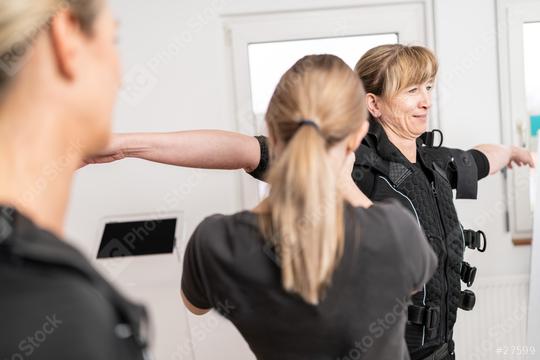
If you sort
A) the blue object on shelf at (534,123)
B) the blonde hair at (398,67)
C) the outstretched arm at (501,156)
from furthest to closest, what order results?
the blue object on shelf at (534,123) < the outstretched arm at (501,156) < the blonde hair at (398,67)

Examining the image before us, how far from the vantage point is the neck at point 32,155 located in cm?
67

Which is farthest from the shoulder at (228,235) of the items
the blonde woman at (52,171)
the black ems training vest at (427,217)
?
the black ems training vest at (427,217)

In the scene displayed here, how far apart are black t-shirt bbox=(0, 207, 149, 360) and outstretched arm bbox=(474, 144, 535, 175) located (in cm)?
181

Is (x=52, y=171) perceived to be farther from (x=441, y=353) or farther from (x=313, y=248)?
(x=441, y=353)

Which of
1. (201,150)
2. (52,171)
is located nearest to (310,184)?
(52,171)

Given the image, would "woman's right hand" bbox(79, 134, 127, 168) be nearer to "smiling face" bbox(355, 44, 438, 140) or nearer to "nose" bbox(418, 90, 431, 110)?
"smiling face" bbox(355, 44, 438, 140)

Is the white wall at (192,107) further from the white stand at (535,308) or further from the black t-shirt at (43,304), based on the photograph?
the black t-shirt at (43,304)

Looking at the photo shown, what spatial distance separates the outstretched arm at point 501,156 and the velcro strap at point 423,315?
0.68 metres

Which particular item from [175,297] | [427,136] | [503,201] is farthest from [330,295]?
[503,201]

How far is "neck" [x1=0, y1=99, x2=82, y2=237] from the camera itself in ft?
2.21

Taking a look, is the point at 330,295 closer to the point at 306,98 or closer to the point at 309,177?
the point at 309,177

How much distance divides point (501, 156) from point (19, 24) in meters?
1.93

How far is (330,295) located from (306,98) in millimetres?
349

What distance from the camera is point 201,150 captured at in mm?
1585
